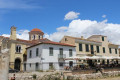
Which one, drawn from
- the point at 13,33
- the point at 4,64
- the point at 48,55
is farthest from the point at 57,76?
the point at 13,33

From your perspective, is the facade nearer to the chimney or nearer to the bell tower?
the chimney

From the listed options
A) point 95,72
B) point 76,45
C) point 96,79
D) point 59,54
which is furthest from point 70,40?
point 96,79

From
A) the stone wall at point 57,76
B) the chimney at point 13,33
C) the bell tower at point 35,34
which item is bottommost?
the stone wall at point 57,76

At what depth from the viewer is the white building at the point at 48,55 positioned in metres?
27.7

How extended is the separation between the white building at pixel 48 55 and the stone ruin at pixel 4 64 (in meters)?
20.8

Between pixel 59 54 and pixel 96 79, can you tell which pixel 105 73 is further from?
pixel 59 54

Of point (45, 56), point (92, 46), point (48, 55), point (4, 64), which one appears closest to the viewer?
point (4, 64)

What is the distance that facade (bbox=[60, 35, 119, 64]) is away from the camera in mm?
34803

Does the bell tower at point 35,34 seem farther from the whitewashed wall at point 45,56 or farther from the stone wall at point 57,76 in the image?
the stone wall at point 57,76

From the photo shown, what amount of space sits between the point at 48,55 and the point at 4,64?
2354 centimetres

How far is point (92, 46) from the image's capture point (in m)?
37.5

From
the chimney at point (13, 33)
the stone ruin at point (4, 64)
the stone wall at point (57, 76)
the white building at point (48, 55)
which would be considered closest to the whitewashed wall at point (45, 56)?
the white building at point (48, 55)

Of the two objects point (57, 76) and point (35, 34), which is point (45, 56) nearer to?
point (57, 76)

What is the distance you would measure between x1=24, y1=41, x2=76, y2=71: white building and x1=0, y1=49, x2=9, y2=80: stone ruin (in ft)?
68.4
